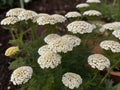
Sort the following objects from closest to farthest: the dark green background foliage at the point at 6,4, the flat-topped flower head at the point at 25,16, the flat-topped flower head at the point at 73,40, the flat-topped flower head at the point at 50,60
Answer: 1. the flat-topped flower head at the point at 50,60
2. the flat-topped flower head at the point at 73,40
3. the flat-topped flower head at the point at 25,16
4. the dark green background foliage at the point at 6,4

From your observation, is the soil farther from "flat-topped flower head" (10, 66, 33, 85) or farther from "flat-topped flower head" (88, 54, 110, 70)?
"flat-topped flower head" (88, 54, 110, 70)

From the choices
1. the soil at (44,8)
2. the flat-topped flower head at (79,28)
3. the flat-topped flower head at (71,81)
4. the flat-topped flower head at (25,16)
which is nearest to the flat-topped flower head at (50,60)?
the flat-topped flower head at (71,81)

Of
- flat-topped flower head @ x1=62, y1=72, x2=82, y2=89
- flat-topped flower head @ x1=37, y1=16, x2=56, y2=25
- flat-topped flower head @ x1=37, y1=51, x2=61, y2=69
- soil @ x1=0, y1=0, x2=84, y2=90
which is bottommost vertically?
soil @ x1=0, y1=0, x2=84, y2=90

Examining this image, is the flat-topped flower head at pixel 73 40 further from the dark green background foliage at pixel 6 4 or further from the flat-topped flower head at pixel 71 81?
the dark green background foliage at pixel 6 4

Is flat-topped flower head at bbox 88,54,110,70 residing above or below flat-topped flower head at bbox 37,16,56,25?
below

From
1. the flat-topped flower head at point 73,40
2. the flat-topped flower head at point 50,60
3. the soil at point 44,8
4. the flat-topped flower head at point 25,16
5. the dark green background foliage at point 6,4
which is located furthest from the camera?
the dark green background foliage at point 6,4

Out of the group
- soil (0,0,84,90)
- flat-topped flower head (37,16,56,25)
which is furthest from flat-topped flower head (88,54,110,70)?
soil (0,0,84,90)

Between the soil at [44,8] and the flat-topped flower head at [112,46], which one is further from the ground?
the flat-topped flower head at [112,46]

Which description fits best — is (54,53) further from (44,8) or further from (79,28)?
(44,8)

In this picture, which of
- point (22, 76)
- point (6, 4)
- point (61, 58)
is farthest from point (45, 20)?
point (6, 4)

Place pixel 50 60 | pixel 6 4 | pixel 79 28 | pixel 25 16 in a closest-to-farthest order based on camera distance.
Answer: pixel 50 60, pixel 79 28, pixel 25 16, pixel 6 4
